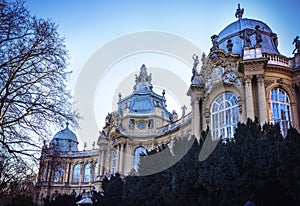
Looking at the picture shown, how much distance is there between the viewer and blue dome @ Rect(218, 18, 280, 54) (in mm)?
23797

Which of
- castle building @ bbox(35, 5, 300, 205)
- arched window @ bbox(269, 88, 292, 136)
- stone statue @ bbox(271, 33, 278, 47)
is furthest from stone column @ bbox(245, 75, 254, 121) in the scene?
stone statue @ bbox(271, 33, 278, 47)

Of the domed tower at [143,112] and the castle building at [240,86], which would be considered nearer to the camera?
the castle building at [240,86]

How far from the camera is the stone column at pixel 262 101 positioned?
A: 777 inches

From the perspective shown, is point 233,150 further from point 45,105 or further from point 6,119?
point 6,119

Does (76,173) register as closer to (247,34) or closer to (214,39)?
(214,39)

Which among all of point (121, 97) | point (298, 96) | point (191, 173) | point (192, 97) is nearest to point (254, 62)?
point (298, 96)

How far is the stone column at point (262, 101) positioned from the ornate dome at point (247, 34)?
3.62m

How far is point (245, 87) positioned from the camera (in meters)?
20.9

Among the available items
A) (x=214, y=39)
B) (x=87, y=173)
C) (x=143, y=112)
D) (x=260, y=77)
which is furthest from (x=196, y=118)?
(x=87, y=173)

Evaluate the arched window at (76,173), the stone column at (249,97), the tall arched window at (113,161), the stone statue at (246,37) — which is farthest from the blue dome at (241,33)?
the arched window at (76,173)

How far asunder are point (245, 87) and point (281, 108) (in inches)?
109

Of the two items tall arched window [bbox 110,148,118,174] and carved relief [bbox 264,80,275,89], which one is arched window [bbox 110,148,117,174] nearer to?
tall arched window [bbox 110,148,118,174]

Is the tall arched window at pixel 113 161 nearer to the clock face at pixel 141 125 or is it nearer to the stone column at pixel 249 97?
the clock face at pixel 141 125

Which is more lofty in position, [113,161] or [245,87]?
[245,87]
